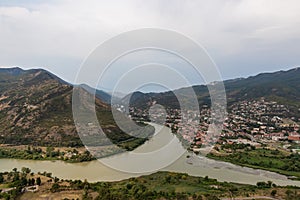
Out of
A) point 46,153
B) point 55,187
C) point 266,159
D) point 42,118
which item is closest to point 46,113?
point 42,118

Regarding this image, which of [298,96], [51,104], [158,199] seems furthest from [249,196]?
[298,96]

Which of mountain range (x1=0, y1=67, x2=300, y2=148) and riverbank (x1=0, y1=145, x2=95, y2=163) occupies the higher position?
mountain range (x1=0, y1=67, x2=300, y2=148)

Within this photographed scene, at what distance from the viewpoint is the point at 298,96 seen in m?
25.6

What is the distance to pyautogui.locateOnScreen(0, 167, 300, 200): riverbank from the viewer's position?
6660 mm

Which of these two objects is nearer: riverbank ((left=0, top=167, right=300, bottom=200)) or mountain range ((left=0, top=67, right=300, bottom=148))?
riverbank ((left=0, top=167, right=300, bottom=200))

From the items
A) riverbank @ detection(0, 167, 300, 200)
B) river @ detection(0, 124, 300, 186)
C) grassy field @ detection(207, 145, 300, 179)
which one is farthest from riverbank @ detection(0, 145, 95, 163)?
grassy field @ detection(207, 145, 300, 179)

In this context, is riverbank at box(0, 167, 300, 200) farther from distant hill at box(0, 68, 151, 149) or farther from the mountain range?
distant hill at box(0, 68, 151, 149)

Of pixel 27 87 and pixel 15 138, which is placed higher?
pixel 27 87

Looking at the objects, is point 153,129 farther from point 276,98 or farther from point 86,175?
point 276,98

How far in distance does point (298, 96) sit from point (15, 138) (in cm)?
2094

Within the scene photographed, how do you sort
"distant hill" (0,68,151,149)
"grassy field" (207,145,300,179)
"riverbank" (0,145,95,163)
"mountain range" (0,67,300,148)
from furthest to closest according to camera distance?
"distant hill" (0,68,151,149) < "mountain range" (0,67,300,148) < "riverbank" (0,145,95,163) < "grassy field" (207,145,300,179)

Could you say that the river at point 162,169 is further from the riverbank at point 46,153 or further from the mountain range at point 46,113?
the mountain range at point 46,113

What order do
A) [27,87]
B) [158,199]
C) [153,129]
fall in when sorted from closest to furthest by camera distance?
[158,199], [153,129], [27,87]

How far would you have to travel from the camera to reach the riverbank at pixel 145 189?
6.66m
